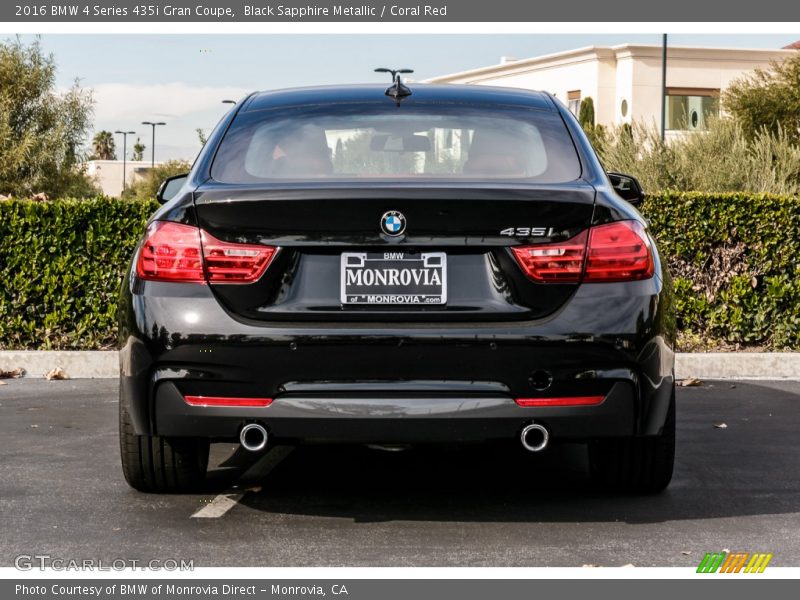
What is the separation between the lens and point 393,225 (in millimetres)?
4688

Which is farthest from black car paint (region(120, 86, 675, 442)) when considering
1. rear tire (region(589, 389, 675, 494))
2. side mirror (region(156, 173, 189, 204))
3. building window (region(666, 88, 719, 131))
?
building window (region(666, 88, 719, 131))

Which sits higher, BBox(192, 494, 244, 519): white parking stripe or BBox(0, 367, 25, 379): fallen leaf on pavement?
BBox(192, 494, 244, 519): white parking stripe

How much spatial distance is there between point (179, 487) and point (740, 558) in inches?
93.2

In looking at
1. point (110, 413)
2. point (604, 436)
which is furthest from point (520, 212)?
point (110, 413)

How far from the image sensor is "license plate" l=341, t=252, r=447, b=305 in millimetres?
4676

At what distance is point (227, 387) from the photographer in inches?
186

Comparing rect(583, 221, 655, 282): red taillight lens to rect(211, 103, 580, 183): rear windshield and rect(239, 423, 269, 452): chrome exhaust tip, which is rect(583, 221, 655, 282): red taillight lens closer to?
rect(211, 103, 580, 183): rear windshield

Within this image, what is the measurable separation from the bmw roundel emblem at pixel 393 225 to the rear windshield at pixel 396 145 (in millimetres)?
309

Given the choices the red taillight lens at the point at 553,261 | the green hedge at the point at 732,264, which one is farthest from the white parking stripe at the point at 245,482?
the green hedge at the point at 732,264

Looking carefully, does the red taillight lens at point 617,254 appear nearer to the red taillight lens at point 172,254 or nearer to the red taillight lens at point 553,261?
the red taillight lens at point 553,261

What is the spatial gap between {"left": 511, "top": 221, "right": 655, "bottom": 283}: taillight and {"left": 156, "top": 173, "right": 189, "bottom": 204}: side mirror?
1.89 metres

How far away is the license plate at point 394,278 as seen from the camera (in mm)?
4676

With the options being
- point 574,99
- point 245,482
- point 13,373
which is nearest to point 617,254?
point 245,482

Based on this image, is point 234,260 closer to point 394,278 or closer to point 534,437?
point 394,278
